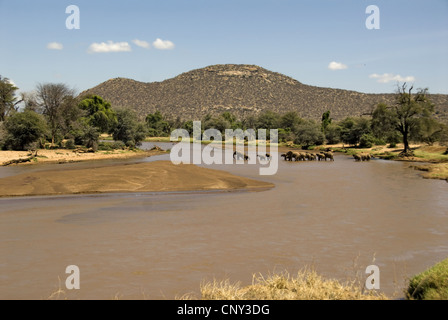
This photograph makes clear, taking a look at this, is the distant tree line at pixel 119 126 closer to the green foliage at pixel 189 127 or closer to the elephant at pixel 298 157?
the elephant at pixel 298 157

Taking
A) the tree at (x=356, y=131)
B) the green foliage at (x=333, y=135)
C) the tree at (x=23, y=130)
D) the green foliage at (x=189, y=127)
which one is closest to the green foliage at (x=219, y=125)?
the green foliage at (x=189, y=127)

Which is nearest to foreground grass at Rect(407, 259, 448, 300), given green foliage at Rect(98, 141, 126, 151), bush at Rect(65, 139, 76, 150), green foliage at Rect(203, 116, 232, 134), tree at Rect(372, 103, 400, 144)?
tree at Rect(372, 103, 400, 144)

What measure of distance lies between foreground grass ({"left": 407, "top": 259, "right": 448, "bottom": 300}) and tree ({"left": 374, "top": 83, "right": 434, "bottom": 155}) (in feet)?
132

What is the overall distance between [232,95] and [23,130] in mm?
116933

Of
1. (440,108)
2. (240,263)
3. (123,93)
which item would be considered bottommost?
(240,263)

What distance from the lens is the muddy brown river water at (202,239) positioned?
905cm

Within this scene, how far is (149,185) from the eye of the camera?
22.4 m

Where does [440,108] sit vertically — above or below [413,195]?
above

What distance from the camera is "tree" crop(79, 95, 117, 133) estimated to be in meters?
76.4

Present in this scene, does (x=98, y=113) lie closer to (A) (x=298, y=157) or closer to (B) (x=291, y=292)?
(A) (x=298, y=157)

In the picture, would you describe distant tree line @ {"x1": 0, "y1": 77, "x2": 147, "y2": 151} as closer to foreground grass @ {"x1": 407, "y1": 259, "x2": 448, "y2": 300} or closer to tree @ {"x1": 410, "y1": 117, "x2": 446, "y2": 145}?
tree @ {"x1": 410, "y1": 117, "x2": 446, "y2": 145}
